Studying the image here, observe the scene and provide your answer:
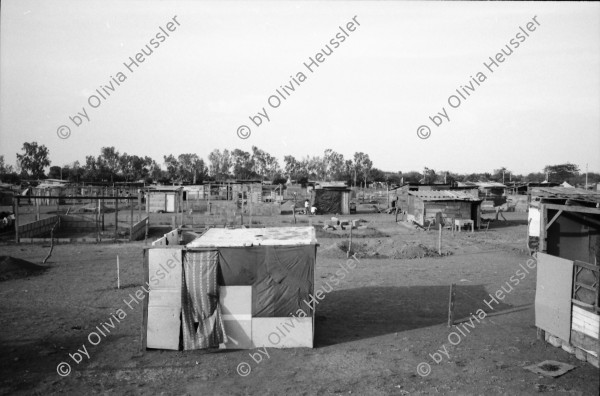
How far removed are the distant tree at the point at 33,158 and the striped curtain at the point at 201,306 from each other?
9879 cm

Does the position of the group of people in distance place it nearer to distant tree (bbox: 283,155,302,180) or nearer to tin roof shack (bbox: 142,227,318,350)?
tin roof shack (bbox: 142,227,318,350)

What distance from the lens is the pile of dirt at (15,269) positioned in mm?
16969

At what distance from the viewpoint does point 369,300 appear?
14547 mm

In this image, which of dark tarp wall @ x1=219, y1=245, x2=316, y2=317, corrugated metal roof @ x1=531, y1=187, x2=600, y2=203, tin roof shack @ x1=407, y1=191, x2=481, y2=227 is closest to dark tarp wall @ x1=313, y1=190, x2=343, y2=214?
tin roof shack @ x1=407, y1=191, x2=481, y2=227

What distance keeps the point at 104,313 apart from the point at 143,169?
96670mm

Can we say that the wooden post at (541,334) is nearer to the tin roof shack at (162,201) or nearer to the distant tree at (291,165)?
the tin roof shack at (162,201)

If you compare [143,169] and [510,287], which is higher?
[143,169]

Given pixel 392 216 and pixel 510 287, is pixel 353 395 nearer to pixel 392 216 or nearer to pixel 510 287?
pixel 510 287

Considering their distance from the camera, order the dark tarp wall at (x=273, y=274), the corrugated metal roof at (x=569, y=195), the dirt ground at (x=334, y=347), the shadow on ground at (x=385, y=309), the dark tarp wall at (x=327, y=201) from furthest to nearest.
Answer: the dark tarp wall at (x=327, y=201) → the shadow on ground at (x=385, y=309) → the corrugated metal roof at (x=569, y=195) → the dark tarp wall at (x=273, y=274) → the dirt ground at (x=334, y=347)

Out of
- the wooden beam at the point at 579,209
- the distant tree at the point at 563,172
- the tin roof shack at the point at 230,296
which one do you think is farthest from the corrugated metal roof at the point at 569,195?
the distant tree at the point at 563,172

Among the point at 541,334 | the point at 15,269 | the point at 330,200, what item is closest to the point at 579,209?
the point at 541,334

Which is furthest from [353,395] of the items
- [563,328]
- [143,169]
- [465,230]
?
[143,169]

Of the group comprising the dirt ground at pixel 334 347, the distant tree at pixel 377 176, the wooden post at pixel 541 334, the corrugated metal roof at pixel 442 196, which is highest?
the distant tree at pixel 377 176

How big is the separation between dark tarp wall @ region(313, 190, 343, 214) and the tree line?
1300 inches
